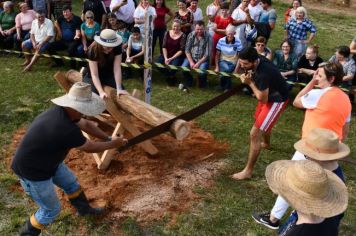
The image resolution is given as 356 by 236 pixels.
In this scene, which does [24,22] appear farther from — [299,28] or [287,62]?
[299,28]

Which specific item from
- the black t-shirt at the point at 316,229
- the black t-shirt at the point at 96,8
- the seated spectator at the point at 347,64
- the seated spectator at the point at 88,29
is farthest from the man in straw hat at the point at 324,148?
the black t-shirt at the point at 96,8

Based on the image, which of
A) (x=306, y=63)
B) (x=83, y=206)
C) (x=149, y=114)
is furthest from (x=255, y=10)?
(x=83, y=206)

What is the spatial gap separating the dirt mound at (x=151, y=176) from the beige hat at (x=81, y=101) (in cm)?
152

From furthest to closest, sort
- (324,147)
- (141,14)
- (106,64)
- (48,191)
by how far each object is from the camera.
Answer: (141,14), (106,64), (48,191), (324,147)

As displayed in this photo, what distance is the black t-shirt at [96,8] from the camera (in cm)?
1023

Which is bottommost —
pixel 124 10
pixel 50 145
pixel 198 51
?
pixel 198 51

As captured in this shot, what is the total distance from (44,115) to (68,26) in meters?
6.63

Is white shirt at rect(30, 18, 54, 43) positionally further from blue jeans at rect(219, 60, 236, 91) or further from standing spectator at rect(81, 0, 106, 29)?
blue jeans at rect(219, 60, 236, 91)

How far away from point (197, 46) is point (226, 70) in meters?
0.81

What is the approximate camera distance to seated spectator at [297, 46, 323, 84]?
8.17 m

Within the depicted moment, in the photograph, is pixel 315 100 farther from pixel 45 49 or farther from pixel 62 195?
pixel 45 49

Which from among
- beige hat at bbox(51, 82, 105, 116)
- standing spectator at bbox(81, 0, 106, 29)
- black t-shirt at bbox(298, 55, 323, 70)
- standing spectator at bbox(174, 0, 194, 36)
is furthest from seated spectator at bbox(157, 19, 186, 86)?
beige hat at bbox(51, 82, 105, 116)

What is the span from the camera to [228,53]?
8.77 meters

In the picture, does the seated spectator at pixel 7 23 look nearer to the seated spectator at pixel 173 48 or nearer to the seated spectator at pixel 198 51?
the seated spectator at pixel 173 48
